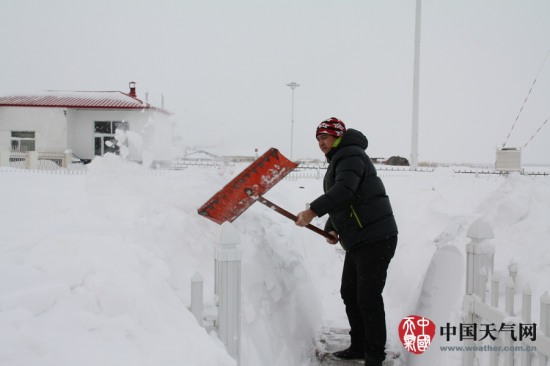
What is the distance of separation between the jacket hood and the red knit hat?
0.17 ft

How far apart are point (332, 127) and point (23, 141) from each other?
65.5 feet

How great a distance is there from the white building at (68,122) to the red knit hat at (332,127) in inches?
659

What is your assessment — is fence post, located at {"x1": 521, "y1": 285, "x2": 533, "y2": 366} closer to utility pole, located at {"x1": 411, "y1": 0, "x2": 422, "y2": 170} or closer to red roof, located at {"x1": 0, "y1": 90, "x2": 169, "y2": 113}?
utility pole, located at {"x1": 411, "y1": 0, "x2": 422, "y2": 170}

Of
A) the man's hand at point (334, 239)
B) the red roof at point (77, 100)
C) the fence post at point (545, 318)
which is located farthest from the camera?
the red roof at point (77, 100)

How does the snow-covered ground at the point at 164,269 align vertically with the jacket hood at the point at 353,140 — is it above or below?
below

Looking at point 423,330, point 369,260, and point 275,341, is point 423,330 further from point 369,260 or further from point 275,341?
point 275,341

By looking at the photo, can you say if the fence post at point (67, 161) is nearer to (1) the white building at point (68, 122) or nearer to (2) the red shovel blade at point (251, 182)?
(1) the white building at point (68, 122)

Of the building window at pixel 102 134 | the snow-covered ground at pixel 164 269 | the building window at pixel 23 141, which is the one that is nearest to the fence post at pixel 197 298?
the snow-covered ground at pixel 164 269

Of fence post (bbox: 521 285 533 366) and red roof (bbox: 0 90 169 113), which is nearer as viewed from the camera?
fence post (bbox: 521 285 533 366)

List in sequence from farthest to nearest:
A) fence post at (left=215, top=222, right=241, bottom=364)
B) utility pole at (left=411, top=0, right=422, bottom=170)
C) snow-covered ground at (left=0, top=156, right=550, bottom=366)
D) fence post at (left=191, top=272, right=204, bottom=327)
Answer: utility pole at (left=411, top=0, right=422, bottom=170)
fence post at (left=215, top=222, right=241, bottom=364)
fence post at (left=191, top=272, right=204, bottom=327)
snow-covered ground at (left=0, top=156, right=550, bottom=366)

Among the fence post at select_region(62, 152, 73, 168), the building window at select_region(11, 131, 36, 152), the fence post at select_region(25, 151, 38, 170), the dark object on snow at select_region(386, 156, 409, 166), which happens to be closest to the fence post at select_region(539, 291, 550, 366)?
the fence post at select_region(25, 151, 38, 170)

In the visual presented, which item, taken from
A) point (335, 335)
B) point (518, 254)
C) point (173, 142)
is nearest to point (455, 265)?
point (518, 254)

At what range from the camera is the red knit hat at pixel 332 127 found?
3.29m

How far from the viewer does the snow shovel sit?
340 centimetres
